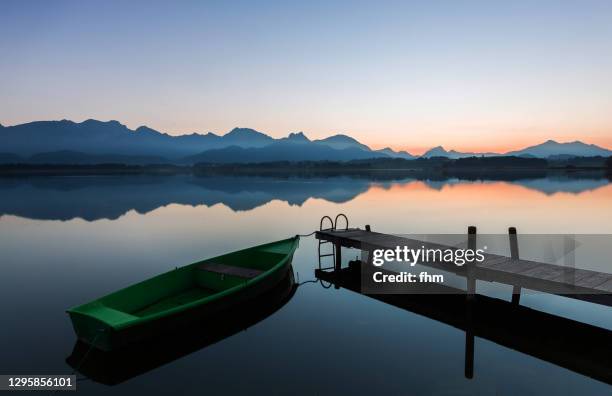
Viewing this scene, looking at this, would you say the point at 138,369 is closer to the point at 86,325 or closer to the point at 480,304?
the point at 86,325

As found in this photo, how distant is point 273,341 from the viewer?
43.1 feet

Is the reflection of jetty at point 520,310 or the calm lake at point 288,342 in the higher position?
the reflection of jetty at point 520,310

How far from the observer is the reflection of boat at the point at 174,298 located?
34.7ft

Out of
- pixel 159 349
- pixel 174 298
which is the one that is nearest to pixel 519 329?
pixel 159 349

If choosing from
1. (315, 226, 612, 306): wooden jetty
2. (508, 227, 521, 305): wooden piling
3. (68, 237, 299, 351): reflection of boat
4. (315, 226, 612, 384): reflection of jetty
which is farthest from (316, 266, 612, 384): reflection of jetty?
(68, 237, 299, 351): reflection of boat

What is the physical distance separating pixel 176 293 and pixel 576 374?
13033mm

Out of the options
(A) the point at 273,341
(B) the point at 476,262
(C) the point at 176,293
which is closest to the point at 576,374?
(B) the point at 476,262

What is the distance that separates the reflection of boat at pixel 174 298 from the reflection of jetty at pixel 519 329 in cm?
584

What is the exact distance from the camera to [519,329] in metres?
13.2

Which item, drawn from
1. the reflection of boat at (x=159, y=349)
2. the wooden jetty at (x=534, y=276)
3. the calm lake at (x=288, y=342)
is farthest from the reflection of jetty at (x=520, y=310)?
the reflection of boat at (x=159, y=349)

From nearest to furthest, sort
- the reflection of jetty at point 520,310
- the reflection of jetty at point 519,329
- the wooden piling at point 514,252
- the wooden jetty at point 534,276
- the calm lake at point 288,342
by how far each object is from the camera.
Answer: the calm lake at point 288,342
the reflection of jetty at point 519,329
the reflection of jetty at point 520,310
the wooden jetty at point 534,276
the wooden piling at point 514,252

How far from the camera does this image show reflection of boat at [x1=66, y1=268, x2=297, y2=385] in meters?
10.8

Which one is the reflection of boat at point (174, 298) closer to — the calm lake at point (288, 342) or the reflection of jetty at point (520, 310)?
the calm lake at point (288, 342)

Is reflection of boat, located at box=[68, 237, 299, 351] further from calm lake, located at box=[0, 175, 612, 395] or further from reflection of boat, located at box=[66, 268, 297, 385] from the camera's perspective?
calm lake, located at box=[0, 175, 612, 395]
